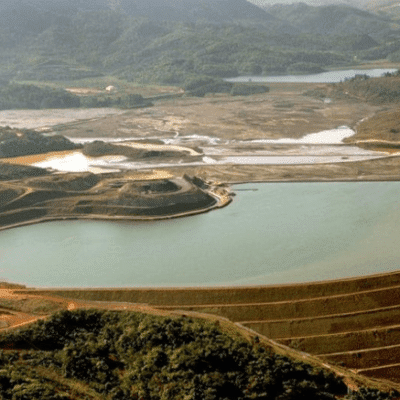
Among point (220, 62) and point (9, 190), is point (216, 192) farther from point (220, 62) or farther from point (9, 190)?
point (220, 62)

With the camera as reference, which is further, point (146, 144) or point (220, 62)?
point (220, 62)

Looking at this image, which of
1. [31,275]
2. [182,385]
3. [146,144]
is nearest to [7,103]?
[146,144]

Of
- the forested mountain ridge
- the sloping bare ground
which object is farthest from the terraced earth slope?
the forested mountain ridge

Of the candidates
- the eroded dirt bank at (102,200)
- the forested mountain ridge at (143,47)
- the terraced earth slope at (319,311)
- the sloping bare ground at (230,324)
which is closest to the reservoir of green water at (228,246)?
the eroded dirt bank at (102,200)

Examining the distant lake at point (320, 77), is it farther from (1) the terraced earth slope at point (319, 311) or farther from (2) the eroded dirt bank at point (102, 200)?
(1) the terraced earth slope at point (319, 311)

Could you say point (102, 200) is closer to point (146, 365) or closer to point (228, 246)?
point (228, 246)

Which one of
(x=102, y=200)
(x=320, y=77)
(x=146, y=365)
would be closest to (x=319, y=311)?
(x=146, y=365)
